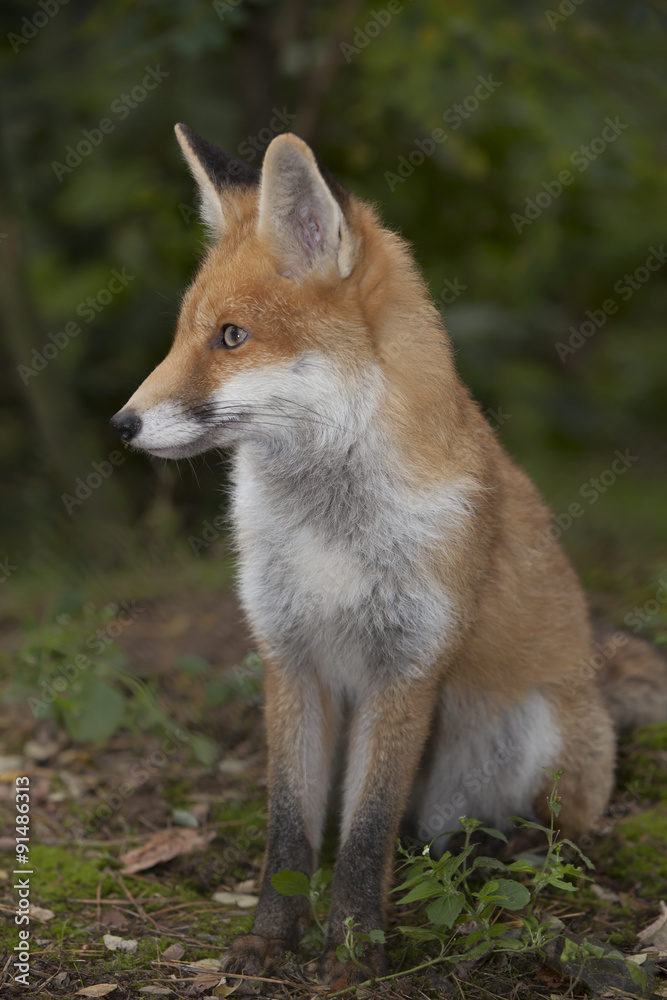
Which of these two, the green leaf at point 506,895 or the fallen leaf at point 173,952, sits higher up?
the green leaf at point 506,895

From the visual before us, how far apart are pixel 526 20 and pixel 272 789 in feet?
15.4

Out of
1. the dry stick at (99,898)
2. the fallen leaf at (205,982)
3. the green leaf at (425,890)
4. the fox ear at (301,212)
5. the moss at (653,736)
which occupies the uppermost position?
the fox ear at (301,212)

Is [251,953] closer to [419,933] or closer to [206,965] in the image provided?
[206,965]

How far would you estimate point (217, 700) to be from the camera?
482cm

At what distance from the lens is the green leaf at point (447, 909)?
115 inches

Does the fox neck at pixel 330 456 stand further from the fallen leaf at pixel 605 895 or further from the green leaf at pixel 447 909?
the fallen leaf at pixel 605 895

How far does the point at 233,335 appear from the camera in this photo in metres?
3.14

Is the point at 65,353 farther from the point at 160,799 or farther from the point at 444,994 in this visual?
the point at 444,994

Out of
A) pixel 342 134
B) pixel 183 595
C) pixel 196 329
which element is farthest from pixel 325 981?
pixel 342 134

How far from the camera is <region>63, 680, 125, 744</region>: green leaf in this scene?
4387 millimetres

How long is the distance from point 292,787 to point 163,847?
3.01 feet

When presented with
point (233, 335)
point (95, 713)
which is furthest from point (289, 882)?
→ point (233, 335)

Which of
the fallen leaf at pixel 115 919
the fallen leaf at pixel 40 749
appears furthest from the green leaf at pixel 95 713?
the fallen leaf at pixel 115 919

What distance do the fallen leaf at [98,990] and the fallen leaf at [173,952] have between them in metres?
0.27
